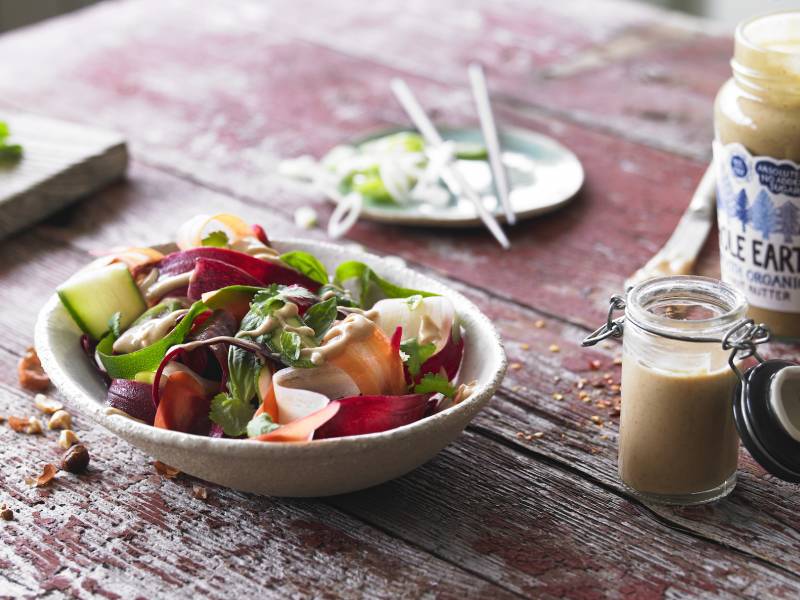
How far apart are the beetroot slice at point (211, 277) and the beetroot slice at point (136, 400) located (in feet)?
0.39

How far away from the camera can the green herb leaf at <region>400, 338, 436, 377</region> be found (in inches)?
41.2

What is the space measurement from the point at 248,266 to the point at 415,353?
207mm

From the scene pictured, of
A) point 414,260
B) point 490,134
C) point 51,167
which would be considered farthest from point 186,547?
point 490,134

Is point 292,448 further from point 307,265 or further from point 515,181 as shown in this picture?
point 515,181

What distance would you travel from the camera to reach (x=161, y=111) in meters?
1.98

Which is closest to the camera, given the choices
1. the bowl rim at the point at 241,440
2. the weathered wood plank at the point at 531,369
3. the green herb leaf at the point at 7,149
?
the bowl rim at the point at 241,440

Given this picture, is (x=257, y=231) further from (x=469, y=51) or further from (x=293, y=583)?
(x=469, y=51)

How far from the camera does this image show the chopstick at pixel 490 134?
162 centimetres

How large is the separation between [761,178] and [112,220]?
93cm

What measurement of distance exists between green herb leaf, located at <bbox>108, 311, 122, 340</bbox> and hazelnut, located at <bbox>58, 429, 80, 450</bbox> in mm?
111

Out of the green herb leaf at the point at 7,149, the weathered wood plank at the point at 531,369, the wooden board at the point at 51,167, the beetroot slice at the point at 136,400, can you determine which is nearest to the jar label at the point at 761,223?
the weathered wood plank at the point at 531,369

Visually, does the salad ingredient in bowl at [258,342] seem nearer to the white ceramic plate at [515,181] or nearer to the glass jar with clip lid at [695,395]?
the glass jar with clip lid at [695,395]

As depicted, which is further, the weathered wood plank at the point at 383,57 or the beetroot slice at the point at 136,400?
the weathered wood plank at the point at 383,57

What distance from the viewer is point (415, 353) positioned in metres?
1.05
